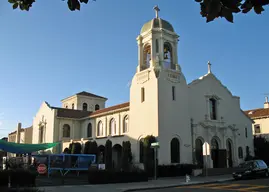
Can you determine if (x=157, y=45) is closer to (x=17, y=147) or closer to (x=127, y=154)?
(x=127, y=154)

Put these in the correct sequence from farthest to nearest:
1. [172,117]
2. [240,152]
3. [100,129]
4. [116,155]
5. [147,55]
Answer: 1. [100,129]
2. [240,152]
3. [116,155]
4. [147,55]
5. [172,117]

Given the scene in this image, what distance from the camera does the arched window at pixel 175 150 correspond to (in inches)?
1236

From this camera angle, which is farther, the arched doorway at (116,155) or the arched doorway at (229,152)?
the arched doorway at (116,155)

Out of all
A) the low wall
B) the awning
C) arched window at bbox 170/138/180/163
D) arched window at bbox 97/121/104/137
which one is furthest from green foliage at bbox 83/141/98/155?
the low wall

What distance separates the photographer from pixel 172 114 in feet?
105

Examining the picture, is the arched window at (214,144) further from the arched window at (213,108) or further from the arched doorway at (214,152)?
the arched window at (213,108)

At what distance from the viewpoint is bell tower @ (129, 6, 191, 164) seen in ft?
102

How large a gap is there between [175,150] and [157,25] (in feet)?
43.6

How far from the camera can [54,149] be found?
143 ft

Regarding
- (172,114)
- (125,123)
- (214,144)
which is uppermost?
(172,114)

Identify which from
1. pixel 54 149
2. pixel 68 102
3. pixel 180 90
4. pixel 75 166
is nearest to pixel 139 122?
pixel 180 90

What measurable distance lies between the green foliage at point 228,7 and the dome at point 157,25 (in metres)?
30.5

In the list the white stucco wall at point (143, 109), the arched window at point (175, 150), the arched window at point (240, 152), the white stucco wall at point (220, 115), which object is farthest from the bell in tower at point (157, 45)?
the arched window at point (240, 152)

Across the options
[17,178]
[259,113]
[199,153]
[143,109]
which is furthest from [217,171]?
[17,178]
